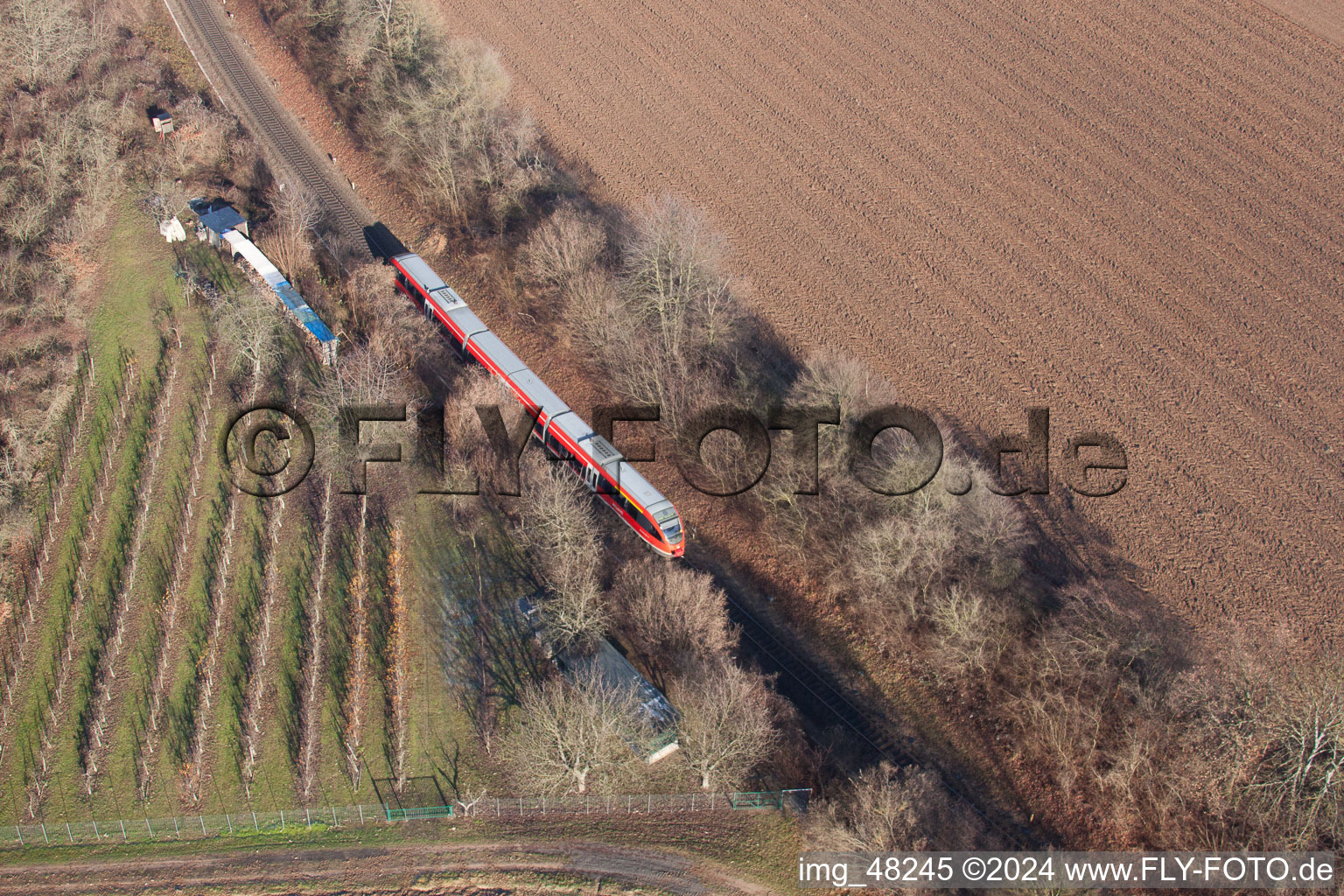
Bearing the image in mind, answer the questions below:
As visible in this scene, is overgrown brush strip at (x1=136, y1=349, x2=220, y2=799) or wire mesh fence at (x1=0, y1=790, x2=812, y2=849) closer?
wire mesh fence at (x1=0, y1=790, x2=812, y2=849)

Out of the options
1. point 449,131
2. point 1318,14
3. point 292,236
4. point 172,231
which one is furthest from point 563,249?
point 1318,14

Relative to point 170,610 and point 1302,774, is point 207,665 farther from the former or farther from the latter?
point 1302,774

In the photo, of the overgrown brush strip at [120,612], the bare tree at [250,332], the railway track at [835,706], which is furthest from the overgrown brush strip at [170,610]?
the railway track at [835,706]

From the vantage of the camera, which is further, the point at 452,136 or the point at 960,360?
the point at 452,136

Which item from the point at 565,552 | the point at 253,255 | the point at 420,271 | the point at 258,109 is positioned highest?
the point at 258,109

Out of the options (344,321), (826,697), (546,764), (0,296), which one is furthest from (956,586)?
(0,296)

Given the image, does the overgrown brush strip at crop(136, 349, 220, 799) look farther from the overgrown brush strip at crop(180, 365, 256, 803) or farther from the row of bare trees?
the row of bare trees

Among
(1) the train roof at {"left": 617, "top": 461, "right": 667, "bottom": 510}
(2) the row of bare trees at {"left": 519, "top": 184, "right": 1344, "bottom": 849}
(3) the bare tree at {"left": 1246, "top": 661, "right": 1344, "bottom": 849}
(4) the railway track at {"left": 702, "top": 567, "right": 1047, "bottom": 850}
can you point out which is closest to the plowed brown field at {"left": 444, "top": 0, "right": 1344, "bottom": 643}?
(2) the row of bare trees at {"left": 519, "top": 184, "right": 1344, "bottom": 849}
